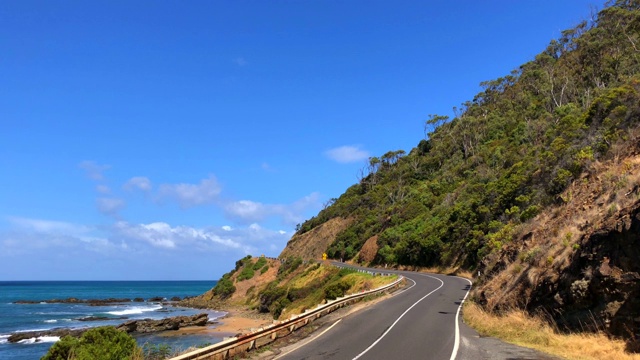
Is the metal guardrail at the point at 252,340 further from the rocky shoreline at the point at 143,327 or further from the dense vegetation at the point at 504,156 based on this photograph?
the rocky shoreline at the point at 143,327

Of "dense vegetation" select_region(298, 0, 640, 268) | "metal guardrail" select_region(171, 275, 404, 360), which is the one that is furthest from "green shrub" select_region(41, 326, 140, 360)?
"dense vegetation" select_region(298, 0, 640, 268)

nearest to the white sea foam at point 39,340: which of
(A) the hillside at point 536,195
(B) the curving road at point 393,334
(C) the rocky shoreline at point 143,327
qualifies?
(C) the rocky shoreline at point 143,327

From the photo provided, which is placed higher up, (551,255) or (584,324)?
(551,255)

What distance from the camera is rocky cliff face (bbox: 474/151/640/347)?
11.4 meters

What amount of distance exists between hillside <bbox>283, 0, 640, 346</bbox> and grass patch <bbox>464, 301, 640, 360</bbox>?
466mm

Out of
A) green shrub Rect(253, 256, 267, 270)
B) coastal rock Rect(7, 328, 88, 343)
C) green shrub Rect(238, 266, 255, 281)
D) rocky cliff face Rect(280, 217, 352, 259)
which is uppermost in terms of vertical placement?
rocky cliff face Rect(280, 217, 352, 259)

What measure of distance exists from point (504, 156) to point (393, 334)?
192 ft

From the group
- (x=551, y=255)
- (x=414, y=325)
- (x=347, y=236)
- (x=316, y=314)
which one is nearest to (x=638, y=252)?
(x=551, y=255)

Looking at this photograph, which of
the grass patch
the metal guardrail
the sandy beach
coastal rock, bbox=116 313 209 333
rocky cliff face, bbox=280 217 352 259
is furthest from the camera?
rocky cliff face, bbox=280 217 352 259

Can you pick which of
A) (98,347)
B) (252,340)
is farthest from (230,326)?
(252,340)

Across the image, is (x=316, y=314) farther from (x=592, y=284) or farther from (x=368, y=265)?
(x=368, y=265)

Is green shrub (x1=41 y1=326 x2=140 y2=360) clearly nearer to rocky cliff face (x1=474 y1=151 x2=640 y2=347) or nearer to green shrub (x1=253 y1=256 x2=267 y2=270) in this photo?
rocky cliff face (x1=474 y1=151 x2=640 y2=347)

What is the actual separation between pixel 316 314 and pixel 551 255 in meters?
10.0

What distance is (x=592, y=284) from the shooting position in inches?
487
